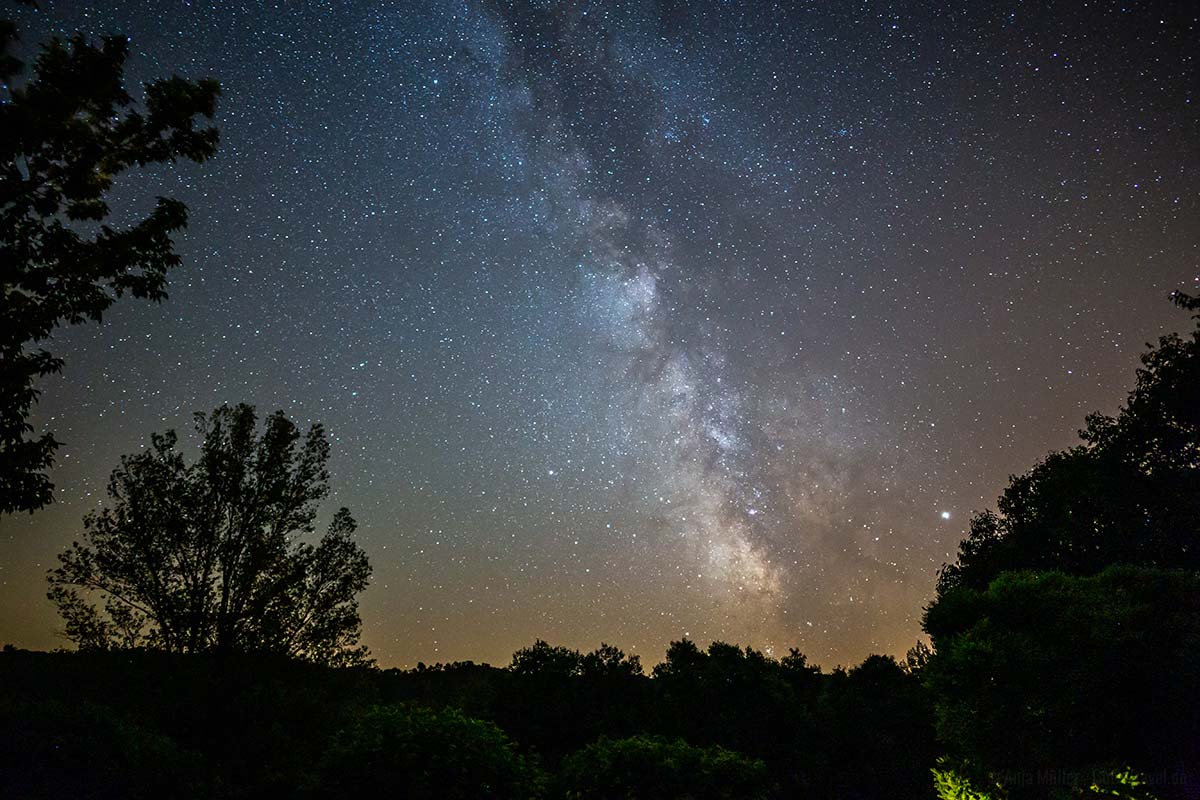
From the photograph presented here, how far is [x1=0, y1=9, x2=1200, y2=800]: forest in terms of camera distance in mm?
7805

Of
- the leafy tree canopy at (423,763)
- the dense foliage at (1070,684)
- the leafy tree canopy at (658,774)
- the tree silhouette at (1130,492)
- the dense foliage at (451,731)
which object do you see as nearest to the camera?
the leafy tree canopy at (423,763)

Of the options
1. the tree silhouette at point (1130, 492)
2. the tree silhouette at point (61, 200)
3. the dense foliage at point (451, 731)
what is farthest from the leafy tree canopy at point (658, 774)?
the tree silhouette at point (1130, 492)

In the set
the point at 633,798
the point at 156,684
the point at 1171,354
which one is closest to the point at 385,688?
the point at 156,684

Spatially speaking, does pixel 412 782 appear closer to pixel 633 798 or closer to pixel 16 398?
pixel 633 798

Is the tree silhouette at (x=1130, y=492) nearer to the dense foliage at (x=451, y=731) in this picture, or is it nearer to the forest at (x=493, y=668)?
the forest at (x=493, y=668)

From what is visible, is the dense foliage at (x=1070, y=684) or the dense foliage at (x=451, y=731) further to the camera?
the dense foliage at (x=1070, y=684)

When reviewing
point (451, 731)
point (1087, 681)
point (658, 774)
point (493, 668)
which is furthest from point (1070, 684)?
point (493, 668)

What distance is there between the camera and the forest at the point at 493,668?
780cm

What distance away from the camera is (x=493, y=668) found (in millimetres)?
20719

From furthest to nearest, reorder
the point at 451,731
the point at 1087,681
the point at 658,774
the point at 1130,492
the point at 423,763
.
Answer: the point at 1130,492, the point at 1087,681, the point at 658,774, the point at 451,731, the point at 423,763

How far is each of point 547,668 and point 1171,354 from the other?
2351 centimetres

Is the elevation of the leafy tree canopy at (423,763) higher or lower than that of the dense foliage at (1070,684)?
lower

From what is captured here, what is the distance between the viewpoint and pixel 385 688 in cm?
3562

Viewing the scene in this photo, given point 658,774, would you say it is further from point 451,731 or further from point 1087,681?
point 1087,681
